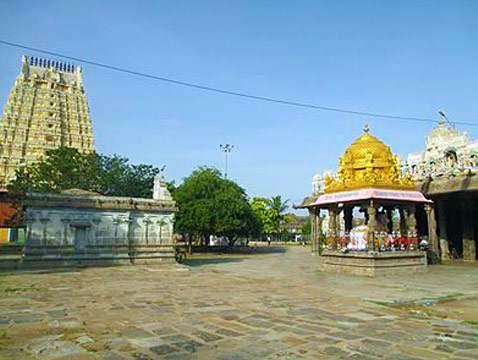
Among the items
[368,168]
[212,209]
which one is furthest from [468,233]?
[212,209]

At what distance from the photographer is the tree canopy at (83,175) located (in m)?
34.5

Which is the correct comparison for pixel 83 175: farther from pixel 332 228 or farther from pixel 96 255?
pixel 332 228

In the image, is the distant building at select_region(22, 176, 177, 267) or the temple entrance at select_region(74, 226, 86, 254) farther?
the temple entrance at select_region(74, 226, 86, 254)

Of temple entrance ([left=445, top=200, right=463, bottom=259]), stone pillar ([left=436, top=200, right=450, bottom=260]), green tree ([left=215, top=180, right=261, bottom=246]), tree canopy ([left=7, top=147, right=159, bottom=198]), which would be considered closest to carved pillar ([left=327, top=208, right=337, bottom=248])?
stone pillar ([left=436, top=200, right=450, bottom=260])

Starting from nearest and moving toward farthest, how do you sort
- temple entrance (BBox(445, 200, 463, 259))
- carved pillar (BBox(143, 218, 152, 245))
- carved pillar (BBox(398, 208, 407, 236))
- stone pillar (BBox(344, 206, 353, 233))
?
carved pillar (BBox(398, 208, 407, 236)) < carved pillar (BBox(143, 218, 152, 245)) < stone pillar (BBox(344, 206, 353, 233)) < temple entrance (BBox(445, 200, 463, 259))

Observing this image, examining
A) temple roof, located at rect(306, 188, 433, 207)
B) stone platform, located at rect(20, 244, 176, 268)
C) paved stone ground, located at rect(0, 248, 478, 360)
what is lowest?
paved stone ground, located at rect(0, 248, 478, 360)

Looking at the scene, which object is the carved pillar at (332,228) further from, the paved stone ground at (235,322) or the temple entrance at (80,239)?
the temple entrance at (80,239)

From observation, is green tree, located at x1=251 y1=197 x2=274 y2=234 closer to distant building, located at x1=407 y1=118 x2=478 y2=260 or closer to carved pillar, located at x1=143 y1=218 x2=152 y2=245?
distant building, located at x1=407 y1=118 x2=478 y2=260

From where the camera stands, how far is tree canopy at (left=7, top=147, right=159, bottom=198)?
34.5 meters

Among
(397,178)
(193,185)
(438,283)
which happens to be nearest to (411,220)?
(397,178)

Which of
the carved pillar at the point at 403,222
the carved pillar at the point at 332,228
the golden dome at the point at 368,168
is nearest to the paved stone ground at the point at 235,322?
the golden dome at the point at 368,168

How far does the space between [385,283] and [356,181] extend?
5887 mm

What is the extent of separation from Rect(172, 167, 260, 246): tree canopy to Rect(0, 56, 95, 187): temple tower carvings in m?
28.6

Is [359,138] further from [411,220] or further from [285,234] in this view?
[285,234]
